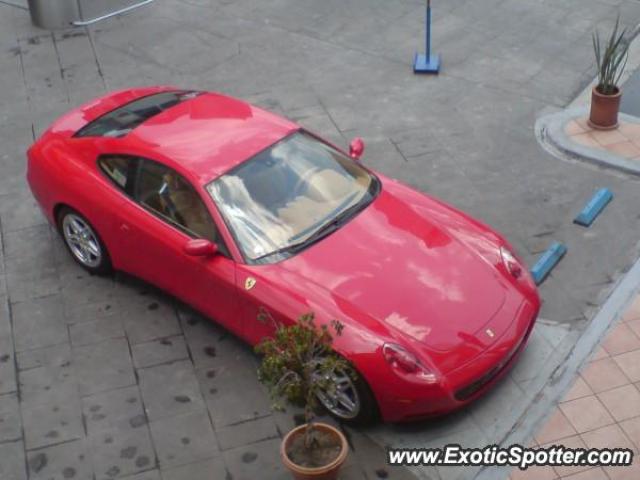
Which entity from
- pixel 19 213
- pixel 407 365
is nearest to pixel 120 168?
pixel 19 213

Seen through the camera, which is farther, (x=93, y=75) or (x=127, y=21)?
(x=127, y=21)

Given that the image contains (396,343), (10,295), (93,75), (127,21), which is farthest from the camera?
(127,21)

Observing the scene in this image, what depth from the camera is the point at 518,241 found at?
8438mm

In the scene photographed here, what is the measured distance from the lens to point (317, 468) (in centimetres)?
588

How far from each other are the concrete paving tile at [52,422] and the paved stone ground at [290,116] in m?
0.01

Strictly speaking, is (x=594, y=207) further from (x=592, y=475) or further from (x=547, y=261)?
(x=592, y=475)

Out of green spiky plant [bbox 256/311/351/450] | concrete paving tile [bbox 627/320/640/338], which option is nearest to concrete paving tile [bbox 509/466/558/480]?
green spiky plant [bbox 256/311/351/450]

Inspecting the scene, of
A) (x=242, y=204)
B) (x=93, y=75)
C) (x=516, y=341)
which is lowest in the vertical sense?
(x=93, y=75)

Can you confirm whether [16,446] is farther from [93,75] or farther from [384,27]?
[384,27]

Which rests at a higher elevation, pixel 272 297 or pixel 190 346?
pixel 272 297

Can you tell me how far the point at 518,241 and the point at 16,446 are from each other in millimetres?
4453

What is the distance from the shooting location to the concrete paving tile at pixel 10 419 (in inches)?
265

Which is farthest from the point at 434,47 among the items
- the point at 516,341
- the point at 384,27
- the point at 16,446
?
the point at 16,446

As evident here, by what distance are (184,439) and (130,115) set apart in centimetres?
298
